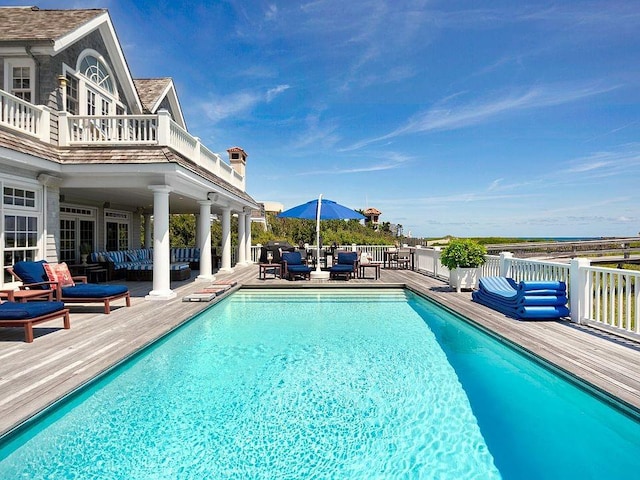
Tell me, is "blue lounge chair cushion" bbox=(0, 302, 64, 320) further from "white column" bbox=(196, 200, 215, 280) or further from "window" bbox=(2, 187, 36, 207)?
"white column" bbox=(196, 200, 215, 280)

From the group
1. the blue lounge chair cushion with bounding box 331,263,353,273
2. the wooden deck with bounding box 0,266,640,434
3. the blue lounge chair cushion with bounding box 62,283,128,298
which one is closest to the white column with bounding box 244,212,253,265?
the blue lounge chair cushion with bounding box 331,263,353,273

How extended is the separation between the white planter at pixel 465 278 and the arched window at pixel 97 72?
455 inches

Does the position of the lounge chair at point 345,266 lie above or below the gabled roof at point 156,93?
below

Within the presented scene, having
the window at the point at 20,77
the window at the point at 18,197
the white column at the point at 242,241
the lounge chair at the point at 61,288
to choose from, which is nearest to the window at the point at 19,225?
the window at the point at 18,197

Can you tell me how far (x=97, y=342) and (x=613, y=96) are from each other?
87.7 feet

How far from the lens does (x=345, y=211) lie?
13203mm

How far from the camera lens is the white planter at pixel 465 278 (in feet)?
31.9

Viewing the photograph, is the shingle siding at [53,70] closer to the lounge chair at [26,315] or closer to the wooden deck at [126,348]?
the wooden deck at [126,348]

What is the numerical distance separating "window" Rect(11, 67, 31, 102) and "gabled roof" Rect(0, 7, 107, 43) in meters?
0.67

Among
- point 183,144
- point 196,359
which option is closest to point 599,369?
point 196,359

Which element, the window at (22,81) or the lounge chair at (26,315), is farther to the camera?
the window at (22,81)

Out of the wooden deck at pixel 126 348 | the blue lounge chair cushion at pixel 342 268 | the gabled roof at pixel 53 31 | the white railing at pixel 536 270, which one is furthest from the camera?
the blue lounge chair cushion at pixel 342 268

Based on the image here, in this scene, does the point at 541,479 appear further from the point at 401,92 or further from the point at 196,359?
the point at 401,92

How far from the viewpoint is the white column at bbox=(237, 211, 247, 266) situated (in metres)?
17.3
